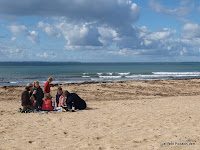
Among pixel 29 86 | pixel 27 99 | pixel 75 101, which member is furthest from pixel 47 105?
pixel 75 101

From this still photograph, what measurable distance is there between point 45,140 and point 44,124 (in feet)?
6.41

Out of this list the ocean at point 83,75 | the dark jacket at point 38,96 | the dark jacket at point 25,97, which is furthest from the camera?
the ocean at point 83,75

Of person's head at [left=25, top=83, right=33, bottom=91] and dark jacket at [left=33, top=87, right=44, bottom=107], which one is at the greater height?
person's head at [left=25, top=83, right=33, bottom=91]

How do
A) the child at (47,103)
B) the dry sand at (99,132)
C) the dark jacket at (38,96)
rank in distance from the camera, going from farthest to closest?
the dark jacket at (38,96) < the child at (47,103) < the dry sand at (99,132)

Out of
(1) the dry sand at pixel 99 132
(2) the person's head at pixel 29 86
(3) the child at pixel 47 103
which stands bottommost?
(1) the dry sand at pixel 99 132

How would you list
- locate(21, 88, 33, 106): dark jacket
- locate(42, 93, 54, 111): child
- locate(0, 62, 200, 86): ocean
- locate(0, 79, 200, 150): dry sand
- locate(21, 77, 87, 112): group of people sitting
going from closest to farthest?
locate(0, 79, 200, 150): dry sand, locate(21, 88, 33, 106): dark jacket, locate(21, 77, 87, 112): group of people sitting, locate(42, 93, 54, 111): child, locate(0, 62, 200, 86): ocean

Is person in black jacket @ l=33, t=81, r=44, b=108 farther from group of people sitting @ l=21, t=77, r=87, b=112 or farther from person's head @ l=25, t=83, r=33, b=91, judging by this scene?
person's head @ l=25, t=83, r=33, b=91

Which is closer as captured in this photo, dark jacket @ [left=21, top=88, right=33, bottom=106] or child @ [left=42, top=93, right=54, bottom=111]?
dark jacket @ [left=21, top=88, right=33, bottom=106]

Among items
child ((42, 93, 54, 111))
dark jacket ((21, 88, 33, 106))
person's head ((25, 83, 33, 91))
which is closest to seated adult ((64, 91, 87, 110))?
child ((42, 93, 54, 111))

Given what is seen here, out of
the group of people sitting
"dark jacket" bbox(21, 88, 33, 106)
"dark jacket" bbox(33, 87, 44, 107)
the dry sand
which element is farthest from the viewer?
"dark jacket" bbox(33, 87, 44, 107)

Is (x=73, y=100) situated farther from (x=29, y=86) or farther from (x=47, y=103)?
(x=29, y=86)

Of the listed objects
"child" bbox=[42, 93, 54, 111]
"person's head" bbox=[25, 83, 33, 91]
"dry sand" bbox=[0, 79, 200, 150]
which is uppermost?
"person's head" bbox=[25, 83, 33, 91]

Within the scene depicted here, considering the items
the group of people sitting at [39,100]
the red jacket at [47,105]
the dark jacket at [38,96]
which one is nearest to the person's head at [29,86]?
the group of people sitting at [39,100]

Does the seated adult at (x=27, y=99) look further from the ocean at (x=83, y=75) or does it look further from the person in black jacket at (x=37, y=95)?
the ocean at (x=83, y=75)
